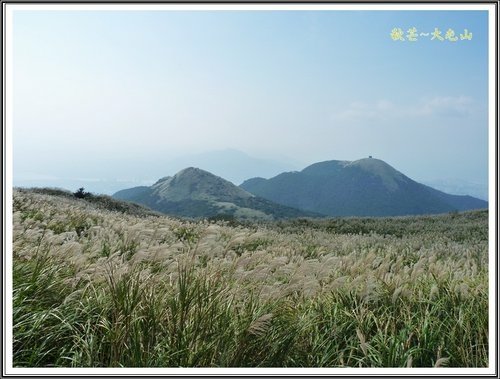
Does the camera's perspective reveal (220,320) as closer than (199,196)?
Yes

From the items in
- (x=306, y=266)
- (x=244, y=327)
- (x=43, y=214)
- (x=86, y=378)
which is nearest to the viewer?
(x=86, y=378)

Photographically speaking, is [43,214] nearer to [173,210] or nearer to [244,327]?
[244,327]

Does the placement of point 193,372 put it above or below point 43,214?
below

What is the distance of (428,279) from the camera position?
6133 mm

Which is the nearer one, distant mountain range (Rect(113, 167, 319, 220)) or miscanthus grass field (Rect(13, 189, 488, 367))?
miscanthus grass field (Rect(13, 189, 488, 367))

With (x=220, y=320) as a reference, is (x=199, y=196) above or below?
above

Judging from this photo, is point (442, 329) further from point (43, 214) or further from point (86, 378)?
point (43, 214)

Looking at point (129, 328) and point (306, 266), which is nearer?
point (129, 328)

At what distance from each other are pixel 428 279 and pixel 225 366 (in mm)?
3485

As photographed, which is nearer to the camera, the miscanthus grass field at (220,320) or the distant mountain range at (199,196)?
the miscanthus grass field at (220,320)

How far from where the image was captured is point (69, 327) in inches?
144

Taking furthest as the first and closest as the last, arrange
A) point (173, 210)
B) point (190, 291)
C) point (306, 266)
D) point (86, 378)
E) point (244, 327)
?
point (173, 210)
point (306, 266)
point (190, 291)
point (244, 327)
point (86, 378)

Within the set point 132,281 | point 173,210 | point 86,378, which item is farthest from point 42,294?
point 173,210

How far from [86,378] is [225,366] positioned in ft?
3.42
